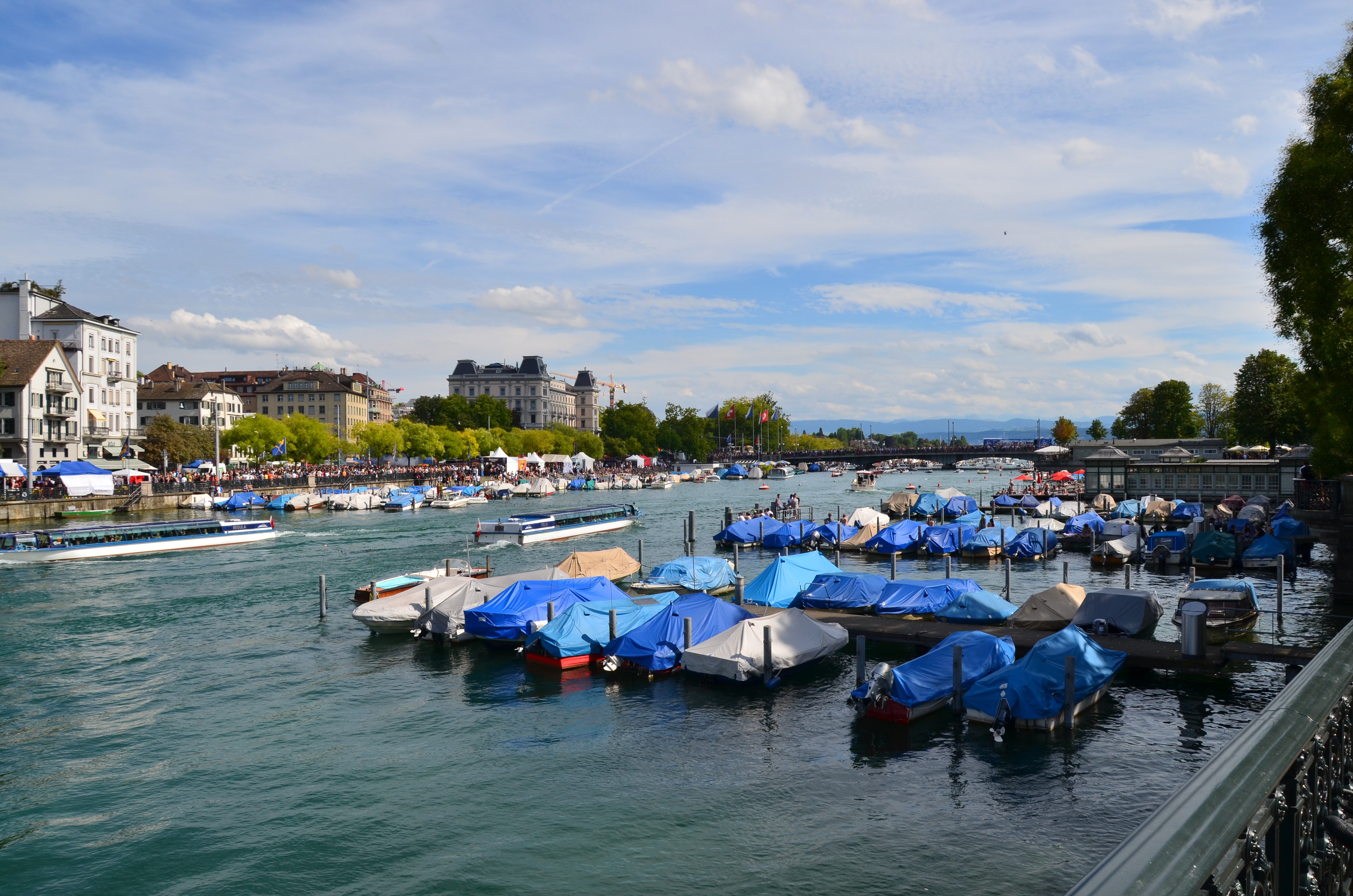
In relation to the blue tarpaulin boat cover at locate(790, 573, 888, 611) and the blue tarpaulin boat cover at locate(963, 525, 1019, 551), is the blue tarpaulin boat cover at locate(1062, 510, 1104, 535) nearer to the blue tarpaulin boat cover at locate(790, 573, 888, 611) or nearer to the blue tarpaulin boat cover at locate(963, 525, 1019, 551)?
the blue tarpaulin boat cover at locate(963, 525, 1019, 551)

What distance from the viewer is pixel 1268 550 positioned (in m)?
45.9

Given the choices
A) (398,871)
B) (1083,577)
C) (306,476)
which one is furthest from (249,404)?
(398,871)

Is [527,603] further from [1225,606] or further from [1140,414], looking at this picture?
[1140,414]

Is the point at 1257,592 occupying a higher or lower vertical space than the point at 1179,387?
lower

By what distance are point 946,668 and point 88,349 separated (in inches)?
Answer: 4301

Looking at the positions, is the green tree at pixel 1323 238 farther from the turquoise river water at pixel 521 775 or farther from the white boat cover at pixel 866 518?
the white boat cover at pixel 866 518

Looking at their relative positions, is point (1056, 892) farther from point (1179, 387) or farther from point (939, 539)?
point (1179, 387)

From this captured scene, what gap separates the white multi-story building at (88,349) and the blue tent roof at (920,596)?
93.4 m

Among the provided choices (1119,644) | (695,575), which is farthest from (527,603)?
(1119,644)

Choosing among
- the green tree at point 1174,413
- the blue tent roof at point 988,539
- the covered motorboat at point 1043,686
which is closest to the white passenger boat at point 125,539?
the blue tent roof at point 988,539

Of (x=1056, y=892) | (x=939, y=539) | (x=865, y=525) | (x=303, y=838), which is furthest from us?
(x=865, y=525)

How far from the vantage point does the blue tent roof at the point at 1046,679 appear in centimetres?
2319

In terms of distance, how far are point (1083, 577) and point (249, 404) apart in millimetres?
182315

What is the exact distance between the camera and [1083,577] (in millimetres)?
48281
